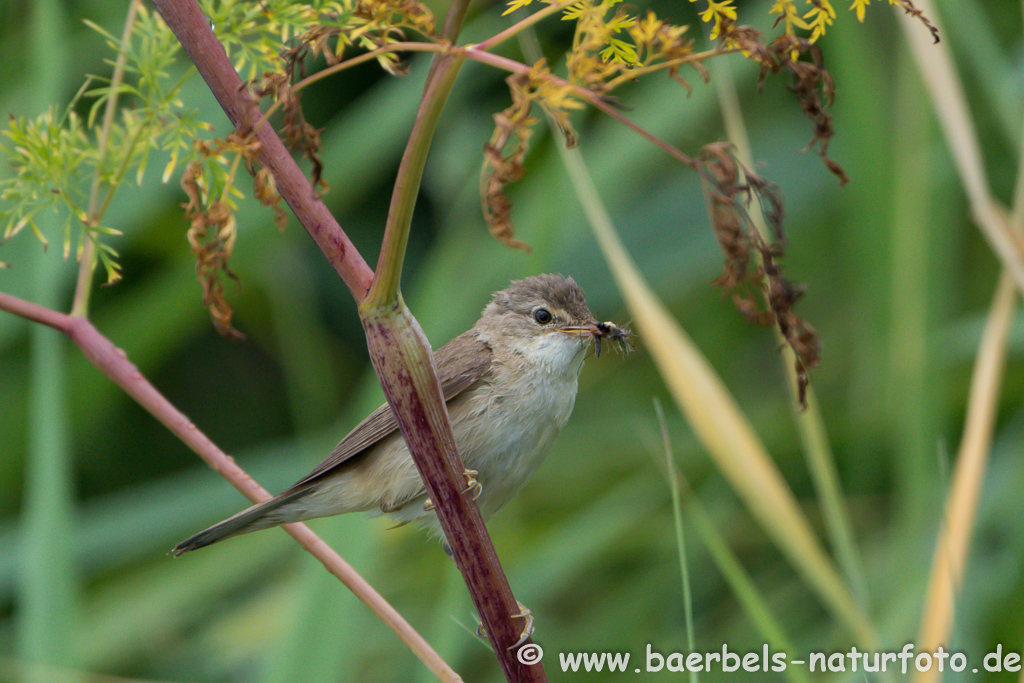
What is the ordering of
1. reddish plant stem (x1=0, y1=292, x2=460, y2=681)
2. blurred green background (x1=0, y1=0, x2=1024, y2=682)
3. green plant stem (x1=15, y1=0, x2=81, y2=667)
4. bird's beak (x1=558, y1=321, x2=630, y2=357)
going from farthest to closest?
1. blurred green background (x1=0, y1=0, x2=1024, y2=682)
2. green plant stem (x1=15, y1=0, x2=81, y2=667)
3. bird's beak (x1=558, y1=321, x2=630, y2=357)
4. reddish plant stem (x1=0, y1=292, x2=460, y2=681)

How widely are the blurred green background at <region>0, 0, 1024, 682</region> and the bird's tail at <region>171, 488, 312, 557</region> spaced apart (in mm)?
251

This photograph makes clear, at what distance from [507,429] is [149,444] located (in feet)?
7.94

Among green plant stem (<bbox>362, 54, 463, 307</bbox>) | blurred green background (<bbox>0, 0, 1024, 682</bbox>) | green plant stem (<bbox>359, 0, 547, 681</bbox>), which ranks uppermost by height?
green plant stem (<bbox>362, 54, 463, 307</bbox>)

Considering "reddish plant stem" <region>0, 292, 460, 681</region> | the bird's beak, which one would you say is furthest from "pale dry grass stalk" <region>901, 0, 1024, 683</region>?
"reddish plant stem" <region>0, 292, 460, 681</region>

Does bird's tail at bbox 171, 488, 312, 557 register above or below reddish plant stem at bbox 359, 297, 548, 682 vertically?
below

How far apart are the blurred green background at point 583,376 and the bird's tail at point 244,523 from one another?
0.82ft

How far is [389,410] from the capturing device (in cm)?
215

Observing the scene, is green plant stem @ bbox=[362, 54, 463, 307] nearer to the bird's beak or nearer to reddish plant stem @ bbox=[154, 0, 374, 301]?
reddish plant stem @ bbox=[154, 0, 374, 301]

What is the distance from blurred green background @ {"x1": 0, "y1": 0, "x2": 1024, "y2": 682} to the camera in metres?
2.76

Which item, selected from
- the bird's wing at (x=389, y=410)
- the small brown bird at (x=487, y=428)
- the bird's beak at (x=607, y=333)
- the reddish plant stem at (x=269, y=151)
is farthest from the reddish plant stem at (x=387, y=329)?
the bird's wing at (x=389, y=410)

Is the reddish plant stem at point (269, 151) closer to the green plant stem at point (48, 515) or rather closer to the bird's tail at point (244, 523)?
the bird's tail at point (244, 523)

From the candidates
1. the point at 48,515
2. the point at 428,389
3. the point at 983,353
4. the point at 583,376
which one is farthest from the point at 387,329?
the point at 583,376

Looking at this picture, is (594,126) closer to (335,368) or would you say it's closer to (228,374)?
(335,368)

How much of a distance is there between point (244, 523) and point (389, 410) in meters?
0.40
